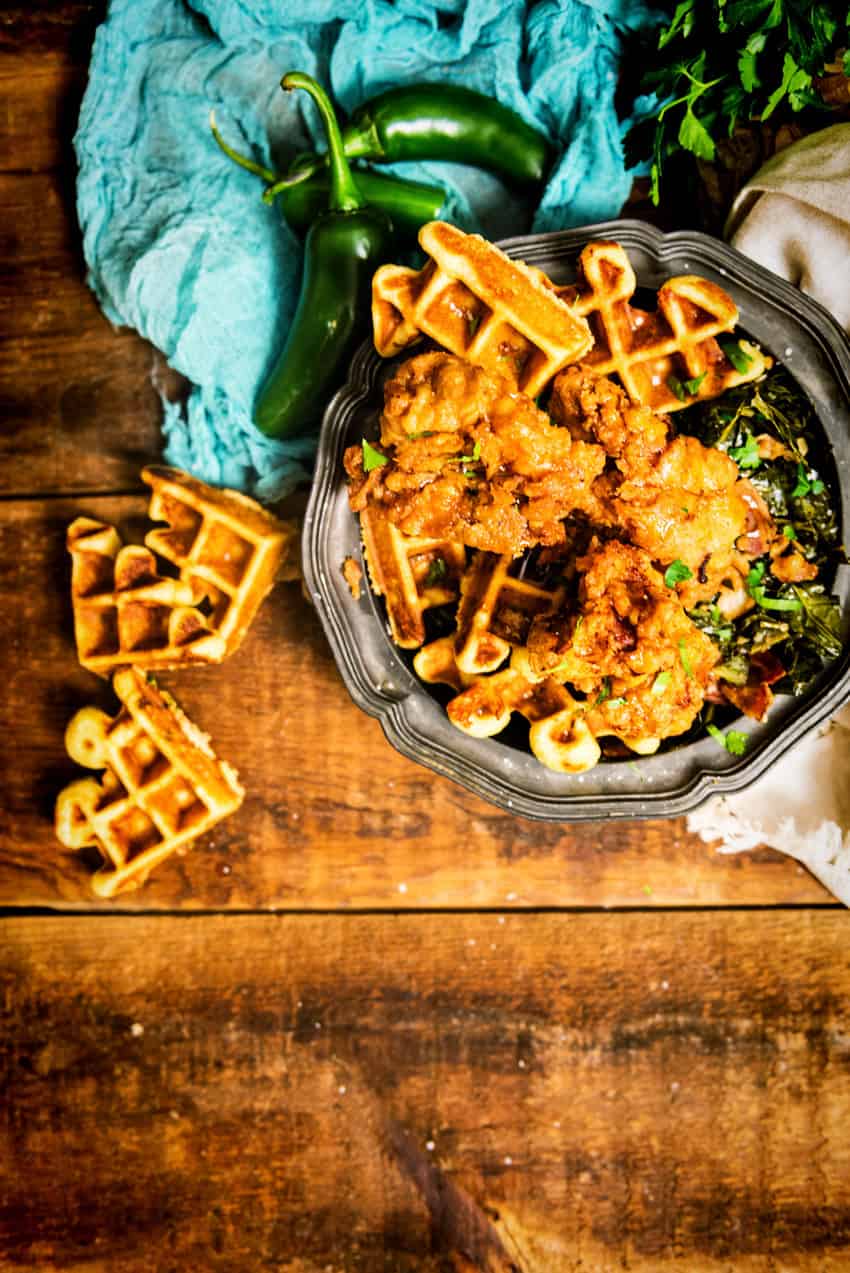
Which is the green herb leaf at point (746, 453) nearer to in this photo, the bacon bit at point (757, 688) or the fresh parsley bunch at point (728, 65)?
the bacon bit at point (757, 688)

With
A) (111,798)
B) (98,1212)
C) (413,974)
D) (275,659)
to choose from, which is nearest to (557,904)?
(413,974)

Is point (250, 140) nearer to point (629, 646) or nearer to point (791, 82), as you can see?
point (791, 82)

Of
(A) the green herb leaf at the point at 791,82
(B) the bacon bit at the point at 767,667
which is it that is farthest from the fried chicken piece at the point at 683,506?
(A) the green herb leaf at the point at 791,82

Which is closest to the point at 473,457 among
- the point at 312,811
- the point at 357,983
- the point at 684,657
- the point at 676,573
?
the point at 676,573

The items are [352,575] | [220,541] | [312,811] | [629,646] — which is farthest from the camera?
[312,811]

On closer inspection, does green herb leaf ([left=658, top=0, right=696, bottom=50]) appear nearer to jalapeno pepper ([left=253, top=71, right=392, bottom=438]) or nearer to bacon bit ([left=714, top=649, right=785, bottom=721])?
jalapeno pepper ([left=253, top=71, right=392, bottom=438])

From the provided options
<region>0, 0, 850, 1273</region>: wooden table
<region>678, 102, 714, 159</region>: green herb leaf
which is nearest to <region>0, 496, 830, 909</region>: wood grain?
<region>0, 0, 850, 1273</region>: wooden table
